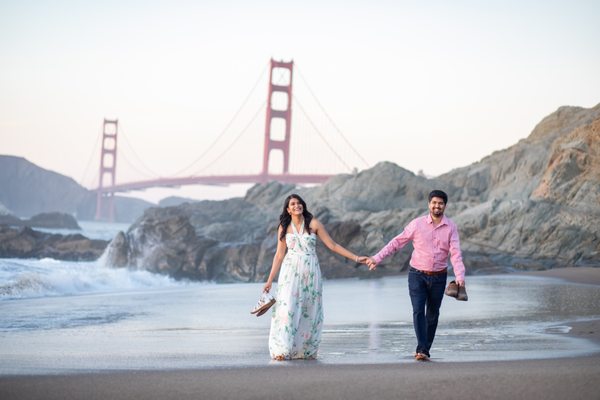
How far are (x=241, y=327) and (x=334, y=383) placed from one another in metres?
4.05

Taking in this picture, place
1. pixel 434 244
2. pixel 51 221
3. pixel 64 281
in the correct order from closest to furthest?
pixel 434 244
pixel 64 281
pixel 51 221

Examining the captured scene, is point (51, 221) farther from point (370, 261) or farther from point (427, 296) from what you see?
point (427, 296)

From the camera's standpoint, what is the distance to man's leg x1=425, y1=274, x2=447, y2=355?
616 centimetres

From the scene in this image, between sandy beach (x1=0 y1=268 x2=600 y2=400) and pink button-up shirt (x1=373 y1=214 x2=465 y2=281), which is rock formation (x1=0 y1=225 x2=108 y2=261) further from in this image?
sandy beach (x1=0 y1=268 x2=600 y2=400)

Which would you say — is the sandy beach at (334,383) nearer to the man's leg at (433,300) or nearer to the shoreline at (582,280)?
the man's leg at (433,300)

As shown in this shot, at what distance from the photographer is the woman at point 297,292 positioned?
6.29 m

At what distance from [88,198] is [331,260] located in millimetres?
75726

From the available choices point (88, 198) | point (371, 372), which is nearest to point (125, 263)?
point (371, 372)

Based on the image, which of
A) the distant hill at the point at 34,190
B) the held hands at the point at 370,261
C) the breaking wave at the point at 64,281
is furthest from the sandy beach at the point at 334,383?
the distant hill at the point at 34,190

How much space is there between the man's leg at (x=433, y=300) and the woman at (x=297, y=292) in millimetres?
743

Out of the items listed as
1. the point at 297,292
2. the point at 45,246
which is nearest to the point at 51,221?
→ the point at 45,246

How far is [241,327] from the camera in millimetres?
8617

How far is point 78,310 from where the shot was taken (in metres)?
10.7

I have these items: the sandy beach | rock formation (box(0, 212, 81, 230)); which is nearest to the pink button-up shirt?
the sandy beach
